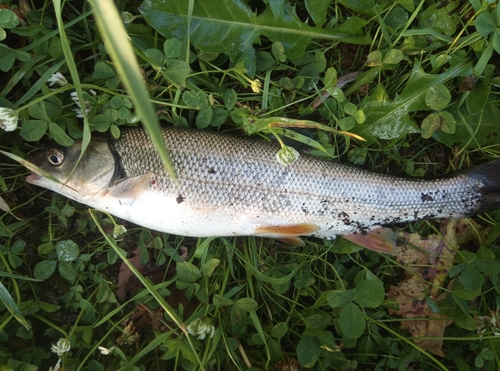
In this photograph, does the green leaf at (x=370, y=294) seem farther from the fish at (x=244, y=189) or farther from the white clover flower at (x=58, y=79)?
the white clover flower at (x=58, y=79)

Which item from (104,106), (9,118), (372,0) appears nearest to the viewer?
(9,118)

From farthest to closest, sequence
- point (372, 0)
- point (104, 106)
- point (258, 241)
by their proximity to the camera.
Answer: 1. point (258, 241)
2. point (372, 0)
3. point (104, 106)

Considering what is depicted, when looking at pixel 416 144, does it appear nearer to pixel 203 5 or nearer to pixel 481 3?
pixel 481 3

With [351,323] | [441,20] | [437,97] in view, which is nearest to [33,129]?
[351,323]

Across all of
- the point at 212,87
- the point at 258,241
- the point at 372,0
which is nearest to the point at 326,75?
the point at 372,0

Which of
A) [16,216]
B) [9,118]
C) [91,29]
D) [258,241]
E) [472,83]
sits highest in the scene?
[91,29]

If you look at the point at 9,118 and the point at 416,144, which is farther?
the point at 416,144

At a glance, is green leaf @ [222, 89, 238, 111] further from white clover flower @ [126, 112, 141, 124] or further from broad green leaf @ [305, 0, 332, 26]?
broad green leaf @ [305, 0, 332, 26]
